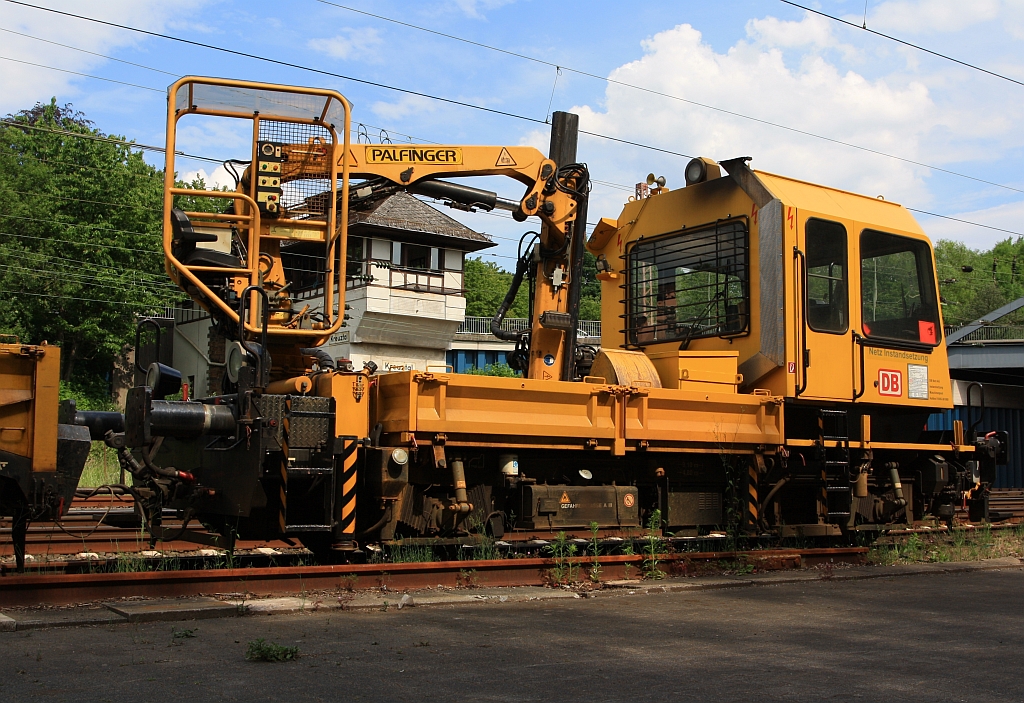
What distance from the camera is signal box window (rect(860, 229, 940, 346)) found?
10.5 metres

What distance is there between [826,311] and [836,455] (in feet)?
4.71

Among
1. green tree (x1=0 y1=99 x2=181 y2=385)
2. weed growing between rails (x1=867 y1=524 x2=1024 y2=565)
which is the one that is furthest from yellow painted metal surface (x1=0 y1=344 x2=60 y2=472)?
green tree (x1=0 y1=99 x2=181 y2=385)

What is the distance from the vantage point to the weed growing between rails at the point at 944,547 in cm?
1045

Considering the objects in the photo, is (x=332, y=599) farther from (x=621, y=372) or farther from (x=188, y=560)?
(x=621, y=372)

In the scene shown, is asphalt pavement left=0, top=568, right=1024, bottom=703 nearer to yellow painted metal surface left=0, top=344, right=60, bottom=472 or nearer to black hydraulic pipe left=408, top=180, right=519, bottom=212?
yellow painted metal surface left=0, top=344, right=60, bottom=472

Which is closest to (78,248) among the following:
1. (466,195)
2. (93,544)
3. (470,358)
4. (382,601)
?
(470,358)

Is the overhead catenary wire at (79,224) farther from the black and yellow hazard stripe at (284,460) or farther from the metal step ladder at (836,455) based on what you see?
the black and yellow hazard stripe at (284,460)

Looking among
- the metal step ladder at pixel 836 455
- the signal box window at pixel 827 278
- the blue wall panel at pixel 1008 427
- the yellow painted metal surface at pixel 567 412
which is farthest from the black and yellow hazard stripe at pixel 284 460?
the blue wall panel at pixel 1008 427

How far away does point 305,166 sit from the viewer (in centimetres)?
873

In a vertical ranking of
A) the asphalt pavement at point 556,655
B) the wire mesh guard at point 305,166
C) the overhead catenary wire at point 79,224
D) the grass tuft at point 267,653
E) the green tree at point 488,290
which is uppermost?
the green tree at point 488,290

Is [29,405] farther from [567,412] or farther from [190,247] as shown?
[567,412]

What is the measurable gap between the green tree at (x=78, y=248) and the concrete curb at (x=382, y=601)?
3513cm

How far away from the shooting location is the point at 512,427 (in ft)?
27.3

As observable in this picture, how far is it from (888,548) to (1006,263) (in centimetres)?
8737
